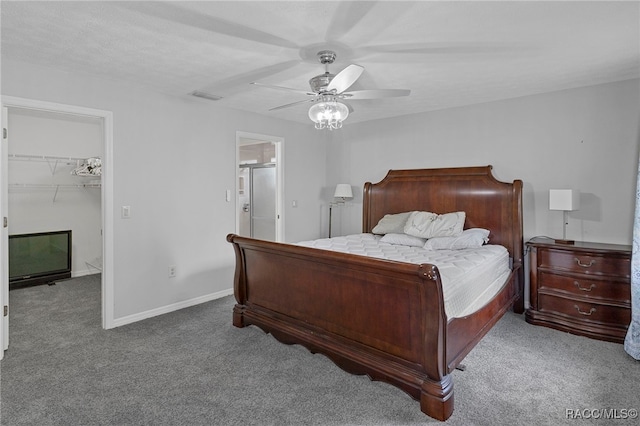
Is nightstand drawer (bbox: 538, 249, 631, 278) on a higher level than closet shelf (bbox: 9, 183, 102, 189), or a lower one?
lower

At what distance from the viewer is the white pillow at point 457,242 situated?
355cm

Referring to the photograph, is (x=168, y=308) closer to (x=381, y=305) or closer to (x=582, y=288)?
(x=381, y=305)

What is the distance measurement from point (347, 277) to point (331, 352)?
1.86 feet

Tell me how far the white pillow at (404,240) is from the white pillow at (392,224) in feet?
0.63

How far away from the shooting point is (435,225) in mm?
3846


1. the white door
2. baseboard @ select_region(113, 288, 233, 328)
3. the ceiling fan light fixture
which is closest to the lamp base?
the ceiling fan light fixture

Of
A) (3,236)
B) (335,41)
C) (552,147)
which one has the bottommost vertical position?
(3,236)

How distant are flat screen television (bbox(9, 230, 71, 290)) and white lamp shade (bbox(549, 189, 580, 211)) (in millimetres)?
6074

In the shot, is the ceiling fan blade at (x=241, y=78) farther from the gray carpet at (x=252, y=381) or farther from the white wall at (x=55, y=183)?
the gray carpet at (x=252, y=381)

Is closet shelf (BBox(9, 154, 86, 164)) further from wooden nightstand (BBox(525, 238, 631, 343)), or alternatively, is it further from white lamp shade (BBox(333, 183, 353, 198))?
wooden nightstand (BBox(525, 238, 631, 343))

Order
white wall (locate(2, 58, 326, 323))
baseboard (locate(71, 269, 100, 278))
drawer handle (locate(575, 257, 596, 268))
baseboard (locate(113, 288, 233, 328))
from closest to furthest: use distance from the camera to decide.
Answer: drawer handle (locate(575, 257, 596, 268)) < white wall (locate(2, 58, 326, 323)) < baseboard (locate(113, 288, 233, 328)) < baseboard (locate(71, 269, 100, 278))

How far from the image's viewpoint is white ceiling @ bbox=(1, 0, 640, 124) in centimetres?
206

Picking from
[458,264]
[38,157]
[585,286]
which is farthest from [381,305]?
[38,157]

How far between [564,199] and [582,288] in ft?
2.67
